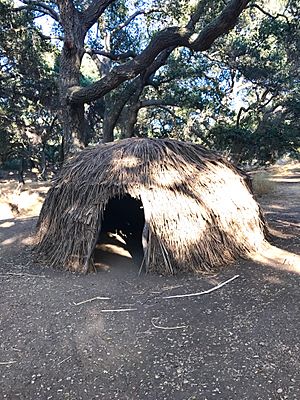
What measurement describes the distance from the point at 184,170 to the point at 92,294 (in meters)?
2.31

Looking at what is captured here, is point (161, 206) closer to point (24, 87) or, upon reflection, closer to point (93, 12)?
point (93, 12)

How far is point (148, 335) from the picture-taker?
3.50 m

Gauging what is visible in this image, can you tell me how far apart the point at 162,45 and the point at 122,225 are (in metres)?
4.16

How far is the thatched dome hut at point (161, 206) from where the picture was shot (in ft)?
16.1

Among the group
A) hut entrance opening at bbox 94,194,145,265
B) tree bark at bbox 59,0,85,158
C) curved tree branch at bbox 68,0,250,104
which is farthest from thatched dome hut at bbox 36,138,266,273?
tree bark at bbox 59,0,85,158

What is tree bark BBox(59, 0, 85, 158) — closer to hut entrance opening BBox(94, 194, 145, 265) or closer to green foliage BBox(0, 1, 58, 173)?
green foliage BBox(0, 1, 58, 173)

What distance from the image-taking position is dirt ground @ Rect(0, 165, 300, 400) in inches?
108

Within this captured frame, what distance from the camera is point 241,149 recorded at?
11.7m

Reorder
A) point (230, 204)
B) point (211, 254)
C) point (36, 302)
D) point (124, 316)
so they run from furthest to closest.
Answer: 1. point (230, 204)
2. point (211, 254)
3. point (36, 302)
4. point (124, 316)

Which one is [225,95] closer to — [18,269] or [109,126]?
[109,126]

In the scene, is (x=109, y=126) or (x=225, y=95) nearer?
(x=109, y=126)

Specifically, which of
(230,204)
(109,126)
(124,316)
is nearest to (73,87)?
(109,126)

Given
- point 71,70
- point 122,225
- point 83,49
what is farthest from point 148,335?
point 83,49

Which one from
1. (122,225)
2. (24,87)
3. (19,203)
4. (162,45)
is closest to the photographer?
(122,225)
